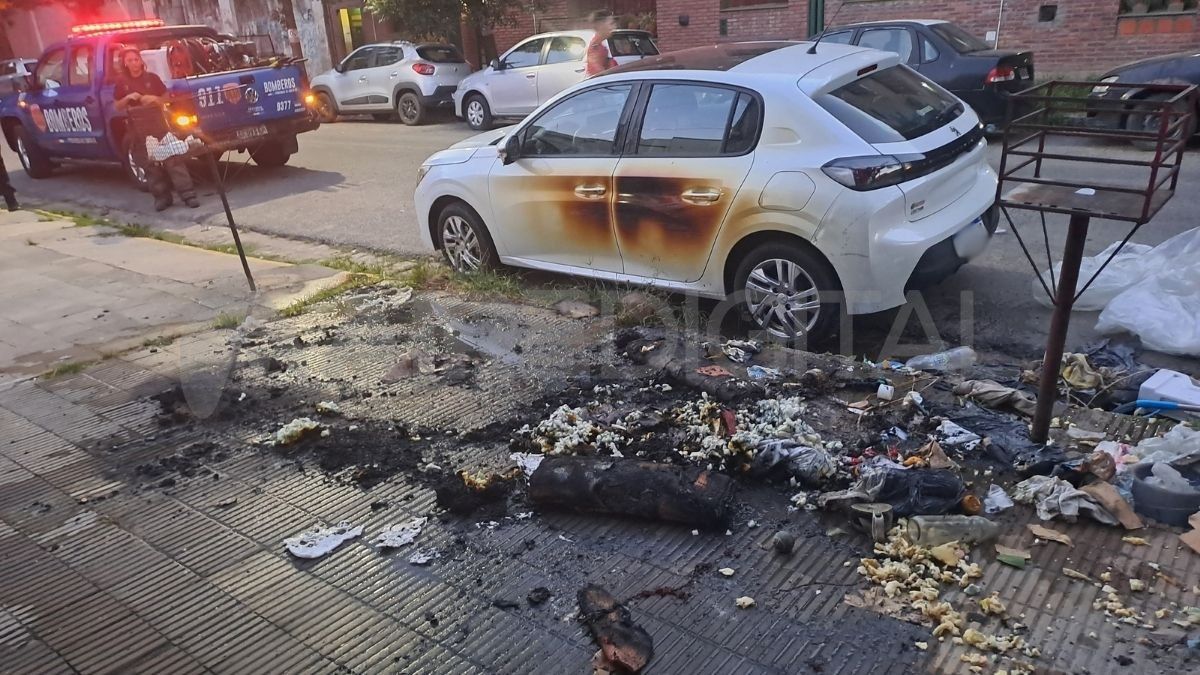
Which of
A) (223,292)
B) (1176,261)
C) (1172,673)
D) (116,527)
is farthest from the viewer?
(223,292)

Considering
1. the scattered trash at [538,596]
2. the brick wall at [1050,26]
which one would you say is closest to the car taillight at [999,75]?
the brick wall at [1050,26]

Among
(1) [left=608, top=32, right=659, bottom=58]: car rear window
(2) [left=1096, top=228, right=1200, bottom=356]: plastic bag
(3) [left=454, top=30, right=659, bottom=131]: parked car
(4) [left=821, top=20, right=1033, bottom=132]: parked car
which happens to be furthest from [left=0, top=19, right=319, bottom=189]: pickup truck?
(2) [left=1096, top=228, right=1200, bottom=356]: plastic bag

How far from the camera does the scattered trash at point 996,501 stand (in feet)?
11.4

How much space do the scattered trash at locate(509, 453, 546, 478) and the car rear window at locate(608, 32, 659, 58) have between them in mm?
11870

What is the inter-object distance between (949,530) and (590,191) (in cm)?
347

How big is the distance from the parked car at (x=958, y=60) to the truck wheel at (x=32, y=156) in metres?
12.4

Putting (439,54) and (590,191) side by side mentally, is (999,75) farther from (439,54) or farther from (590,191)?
(439,54)

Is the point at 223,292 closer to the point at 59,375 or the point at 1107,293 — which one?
the point at 59,375

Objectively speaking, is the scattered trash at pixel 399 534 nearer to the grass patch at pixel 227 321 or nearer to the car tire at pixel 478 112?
the grass patch at pixel 227 321

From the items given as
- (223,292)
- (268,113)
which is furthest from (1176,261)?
(268,113)

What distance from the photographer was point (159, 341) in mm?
6223

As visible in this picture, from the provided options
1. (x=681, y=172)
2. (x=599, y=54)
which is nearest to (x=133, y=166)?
(x=599, y=54)

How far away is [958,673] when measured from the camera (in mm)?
2695

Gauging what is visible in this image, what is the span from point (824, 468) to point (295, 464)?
8.37ft
